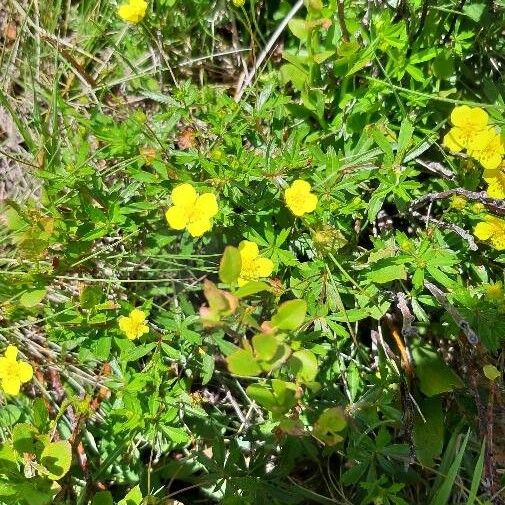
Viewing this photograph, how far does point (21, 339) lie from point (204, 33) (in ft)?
3.92

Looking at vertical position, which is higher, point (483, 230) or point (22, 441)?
point (483, 230)

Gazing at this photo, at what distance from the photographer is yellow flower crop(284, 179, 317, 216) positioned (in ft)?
5.58

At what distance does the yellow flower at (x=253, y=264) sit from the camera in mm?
1631

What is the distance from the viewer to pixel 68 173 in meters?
1.84

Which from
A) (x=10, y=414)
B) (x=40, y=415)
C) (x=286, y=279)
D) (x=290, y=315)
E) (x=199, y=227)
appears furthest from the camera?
(x=10, y=414)

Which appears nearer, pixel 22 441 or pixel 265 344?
pixel 265 344

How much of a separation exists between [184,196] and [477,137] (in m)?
0.75

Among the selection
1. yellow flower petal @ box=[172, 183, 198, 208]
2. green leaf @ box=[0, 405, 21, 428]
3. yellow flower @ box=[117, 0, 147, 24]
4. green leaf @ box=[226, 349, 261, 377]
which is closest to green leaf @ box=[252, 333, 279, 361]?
green leaf @ box=[226, 349, 261, 377]

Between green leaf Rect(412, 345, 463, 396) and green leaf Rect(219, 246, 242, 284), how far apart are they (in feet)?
2.93

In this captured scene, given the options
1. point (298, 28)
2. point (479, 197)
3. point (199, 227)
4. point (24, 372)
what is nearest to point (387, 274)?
point (479, 197)

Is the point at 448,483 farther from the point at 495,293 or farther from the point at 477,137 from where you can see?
the point at 477,137

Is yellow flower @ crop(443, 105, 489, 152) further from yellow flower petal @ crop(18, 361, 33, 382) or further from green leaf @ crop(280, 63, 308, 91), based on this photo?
yellow flower petal @ crop(18, 361, 33, 382)

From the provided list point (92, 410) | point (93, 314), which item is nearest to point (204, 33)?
point (93, 314)

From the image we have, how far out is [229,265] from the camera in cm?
123
